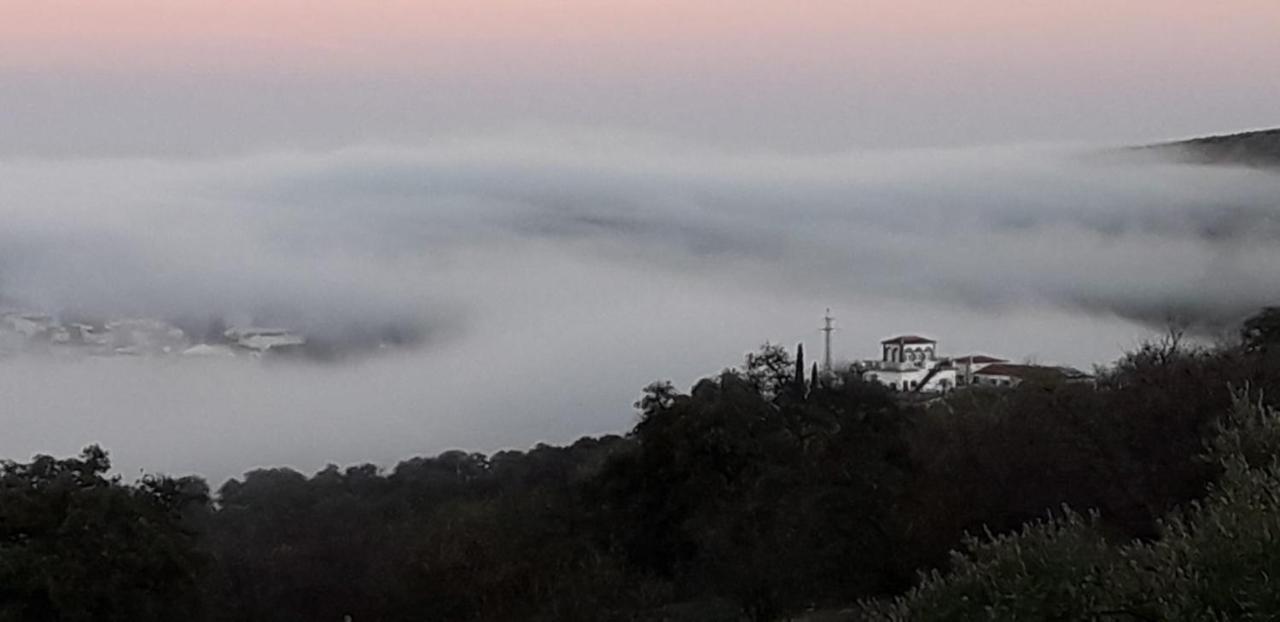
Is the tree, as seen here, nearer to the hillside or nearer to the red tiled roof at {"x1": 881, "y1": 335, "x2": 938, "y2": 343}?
the red tiled roof at {"x1": 881, "y1": 335, "x2": 938, "y2": 343}

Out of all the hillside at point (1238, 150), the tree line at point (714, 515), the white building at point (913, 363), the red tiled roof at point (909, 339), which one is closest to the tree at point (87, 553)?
the tree line at point (714, 515)

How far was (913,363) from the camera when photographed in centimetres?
7581

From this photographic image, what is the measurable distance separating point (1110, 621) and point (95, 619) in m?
13.5

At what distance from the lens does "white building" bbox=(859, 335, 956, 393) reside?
219ft

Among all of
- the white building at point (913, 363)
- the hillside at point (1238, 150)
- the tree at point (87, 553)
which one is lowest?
the tree at point (87, 553)

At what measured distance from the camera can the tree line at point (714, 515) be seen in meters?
18.6

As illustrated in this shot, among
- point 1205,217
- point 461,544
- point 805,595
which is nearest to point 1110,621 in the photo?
point 805,595

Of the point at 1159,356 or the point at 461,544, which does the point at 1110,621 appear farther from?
the point at 1159,356

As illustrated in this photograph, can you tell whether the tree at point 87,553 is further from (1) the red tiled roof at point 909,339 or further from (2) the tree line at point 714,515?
(1) the red tiled roof at point 909,339

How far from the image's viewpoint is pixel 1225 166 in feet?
349

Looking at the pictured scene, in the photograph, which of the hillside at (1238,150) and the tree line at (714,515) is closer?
the tree line at (714,515)

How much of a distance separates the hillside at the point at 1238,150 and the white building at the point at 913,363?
114 ft

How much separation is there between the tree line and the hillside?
7948cm

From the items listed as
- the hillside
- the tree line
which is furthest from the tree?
the hillside
